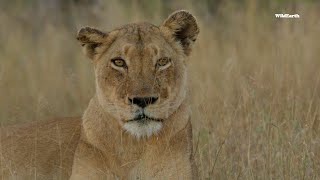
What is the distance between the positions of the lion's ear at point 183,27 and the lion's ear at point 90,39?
40 cm

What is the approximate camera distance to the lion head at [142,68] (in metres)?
5.92

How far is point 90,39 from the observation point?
21.1ft

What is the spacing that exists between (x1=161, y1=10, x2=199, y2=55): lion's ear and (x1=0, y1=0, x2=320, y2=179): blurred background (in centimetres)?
81

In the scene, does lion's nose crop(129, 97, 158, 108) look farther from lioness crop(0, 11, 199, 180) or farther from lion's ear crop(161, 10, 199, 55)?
lion's ear crop(161, 10, 199, 55)

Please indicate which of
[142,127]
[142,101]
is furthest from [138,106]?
[142,127]

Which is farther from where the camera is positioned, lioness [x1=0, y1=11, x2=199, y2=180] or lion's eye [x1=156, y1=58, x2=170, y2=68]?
lion's eye [x1=156, y1=58, x2=170, y2=68]

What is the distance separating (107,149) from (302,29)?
16.6 ft

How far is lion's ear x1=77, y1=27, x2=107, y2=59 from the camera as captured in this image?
251 inches

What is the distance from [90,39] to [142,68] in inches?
19.5

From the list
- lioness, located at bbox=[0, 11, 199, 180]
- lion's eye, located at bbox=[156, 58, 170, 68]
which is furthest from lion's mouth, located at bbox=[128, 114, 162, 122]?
lion's eye, located at bbox=[156, 58, 170, 68]

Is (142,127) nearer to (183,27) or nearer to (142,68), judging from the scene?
(142,68)

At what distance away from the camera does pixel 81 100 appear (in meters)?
10.1

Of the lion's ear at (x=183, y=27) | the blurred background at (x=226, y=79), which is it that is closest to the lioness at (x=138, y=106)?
the lion's ear at (x=183, y=27)

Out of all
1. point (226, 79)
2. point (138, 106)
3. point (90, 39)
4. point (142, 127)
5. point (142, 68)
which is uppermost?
point (90, 39)
